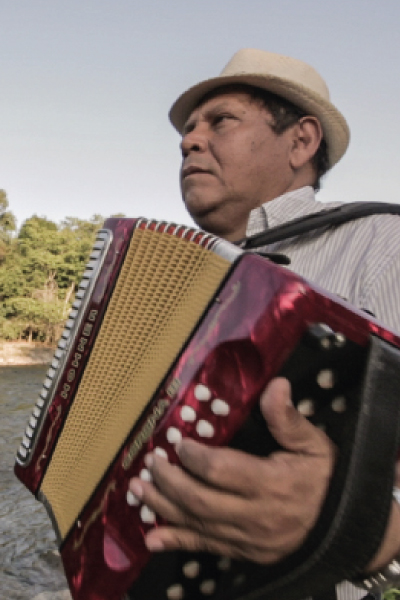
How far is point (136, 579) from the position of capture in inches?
32.7

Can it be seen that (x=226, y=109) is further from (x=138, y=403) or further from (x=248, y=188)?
(x=138, y=403)

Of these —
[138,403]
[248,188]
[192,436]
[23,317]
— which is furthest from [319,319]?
[23,317]

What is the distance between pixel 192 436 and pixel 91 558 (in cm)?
34

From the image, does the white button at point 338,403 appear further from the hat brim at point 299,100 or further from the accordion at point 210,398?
the hat brim at point 299,100

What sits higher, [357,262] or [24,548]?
[357,262]

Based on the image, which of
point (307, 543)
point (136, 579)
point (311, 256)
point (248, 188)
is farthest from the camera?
point (248, 188)

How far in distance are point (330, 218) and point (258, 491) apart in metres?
0.81

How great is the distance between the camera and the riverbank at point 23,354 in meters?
20.4

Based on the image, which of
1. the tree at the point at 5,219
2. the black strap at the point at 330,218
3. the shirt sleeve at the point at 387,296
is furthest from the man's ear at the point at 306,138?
the tree at the point at 5,219

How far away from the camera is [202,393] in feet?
2.71

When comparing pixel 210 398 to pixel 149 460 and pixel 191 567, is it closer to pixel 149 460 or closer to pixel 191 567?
pixel 149 460

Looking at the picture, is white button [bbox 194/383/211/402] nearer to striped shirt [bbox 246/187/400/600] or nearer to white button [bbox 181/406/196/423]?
white button [bbox 181/406/196/423]

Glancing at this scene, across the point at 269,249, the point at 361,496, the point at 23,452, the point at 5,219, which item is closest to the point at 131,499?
the point at 361,496

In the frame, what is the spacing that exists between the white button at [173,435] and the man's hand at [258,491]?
0.05m
